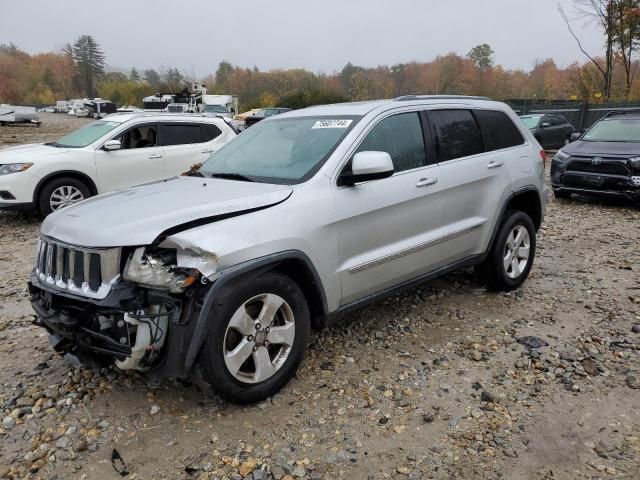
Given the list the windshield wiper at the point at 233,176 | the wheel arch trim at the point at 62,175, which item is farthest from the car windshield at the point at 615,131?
the wheel arch trim at the point at 62,175

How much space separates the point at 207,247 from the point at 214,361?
0.61 metres

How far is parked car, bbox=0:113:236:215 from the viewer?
24.4 feet

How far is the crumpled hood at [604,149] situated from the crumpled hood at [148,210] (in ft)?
24.6

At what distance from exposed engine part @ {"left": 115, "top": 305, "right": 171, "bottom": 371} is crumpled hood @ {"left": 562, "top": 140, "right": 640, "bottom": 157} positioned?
831 cm

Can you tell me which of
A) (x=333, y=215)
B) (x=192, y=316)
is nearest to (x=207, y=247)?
(x=192, y=316)

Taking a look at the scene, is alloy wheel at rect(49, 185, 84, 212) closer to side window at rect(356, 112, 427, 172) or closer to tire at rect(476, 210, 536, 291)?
side window at rect(356, 112, 427, 172)

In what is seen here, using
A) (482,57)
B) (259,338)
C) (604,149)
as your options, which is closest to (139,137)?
(259,338)

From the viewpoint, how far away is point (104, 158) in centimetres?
797

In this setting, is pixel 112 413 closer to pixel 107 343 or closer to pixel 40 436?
pixel 40 436

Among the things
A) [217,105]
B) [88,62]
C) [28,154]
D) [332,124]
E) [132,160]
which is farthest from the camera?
[88,62]

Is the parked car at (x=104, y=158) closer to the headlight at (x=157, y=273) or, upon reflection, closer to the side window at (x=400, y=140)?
the side window at (x=400, y=140)

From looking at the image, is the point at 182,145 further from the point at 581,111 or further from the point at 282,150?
the point at 581,111

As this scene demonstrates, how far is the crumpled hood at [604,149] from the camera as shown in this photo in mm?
8445

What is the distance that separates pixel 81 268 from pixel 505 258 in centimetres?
360
